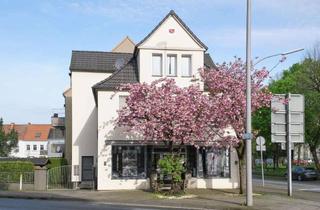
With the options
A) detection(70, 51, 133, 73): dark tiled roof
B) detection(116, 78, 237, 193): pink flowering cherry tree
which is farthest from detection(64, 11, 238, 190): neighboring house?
detection(70, 51, 133, 73): dark tiled roof

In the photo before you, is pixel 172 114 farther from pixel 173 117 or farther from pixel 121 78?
pixel 121 78

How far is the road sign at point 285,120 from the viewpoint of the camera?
92.1 ft

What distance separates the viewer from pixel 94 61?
4538 centimetres

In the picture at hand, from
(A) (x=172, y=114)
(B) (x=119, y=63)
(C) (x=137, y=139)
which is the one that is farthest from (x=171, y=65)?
(B) (x=119, y=63)

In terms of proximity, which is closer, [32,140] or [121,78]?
[121,78]

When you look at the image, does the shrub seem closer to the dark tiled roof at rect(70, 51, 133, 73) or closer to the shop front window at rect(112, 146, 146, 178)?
the shop front window at rect(112, 146, 146, 178)

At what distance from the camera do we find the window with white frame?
3444 cm

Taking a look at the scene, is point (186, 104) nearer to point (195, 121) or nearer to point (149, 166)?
point (195, 121)

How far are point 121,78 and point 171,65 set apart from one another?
3187mm

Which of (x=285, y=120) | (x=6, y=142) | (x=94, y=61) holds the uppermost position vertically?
(x=94, y=61)

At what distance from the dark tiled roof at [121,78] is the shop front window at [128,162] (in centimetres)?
374

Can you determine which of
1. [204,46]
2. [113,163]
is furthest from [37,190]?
[204,46]

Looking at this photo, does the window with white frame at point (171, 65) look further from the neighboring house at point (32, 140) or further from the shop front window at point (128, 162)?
the neighboring house at point (32, 140)

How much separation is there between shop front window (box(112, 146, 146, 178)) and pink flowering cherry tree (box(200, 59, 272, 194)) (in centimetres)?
661
